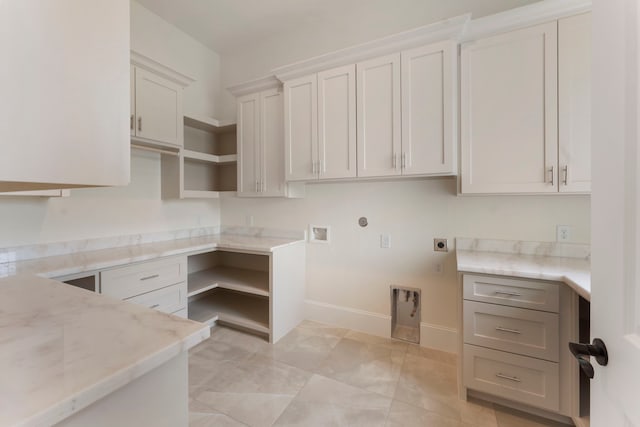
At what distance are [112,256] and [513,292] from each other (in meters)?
2.72

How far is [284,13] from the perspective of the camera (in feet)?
8.68

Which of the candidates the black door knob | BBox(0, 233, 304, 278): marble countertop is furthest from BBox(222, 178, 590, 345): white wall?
the black door knob

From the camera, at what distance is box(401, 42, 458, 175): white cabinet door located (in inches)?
73.2

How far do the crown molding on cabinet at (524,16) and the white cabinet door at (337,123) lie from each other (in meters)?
0.87

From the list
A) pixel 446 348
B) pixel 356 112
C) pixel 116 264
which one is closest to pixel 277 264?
pixel 116 264

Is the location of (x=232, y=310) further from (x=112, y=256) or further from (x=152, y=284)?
(x=112, y=256)

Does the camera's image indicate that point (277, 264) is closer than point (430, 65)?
No

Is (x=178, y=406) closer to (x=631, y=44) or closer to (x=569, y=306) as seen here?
(x=631, y=44)

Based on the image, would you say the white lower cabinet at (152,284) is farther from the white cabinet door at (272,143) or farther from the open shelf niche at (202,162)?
the white cabinet door at (272,143)

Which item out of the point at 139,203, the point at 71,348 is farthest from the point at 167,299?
the point at 71,348

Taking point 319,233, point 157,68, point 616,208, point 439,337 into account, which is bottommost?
point 439,337

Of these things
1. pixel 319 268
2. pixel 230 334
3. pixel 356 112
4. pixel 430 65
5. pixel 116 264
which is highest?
pixel 430 65

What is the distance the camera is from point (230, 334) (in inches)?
101

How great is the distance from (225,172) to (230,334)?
6.15 ft
